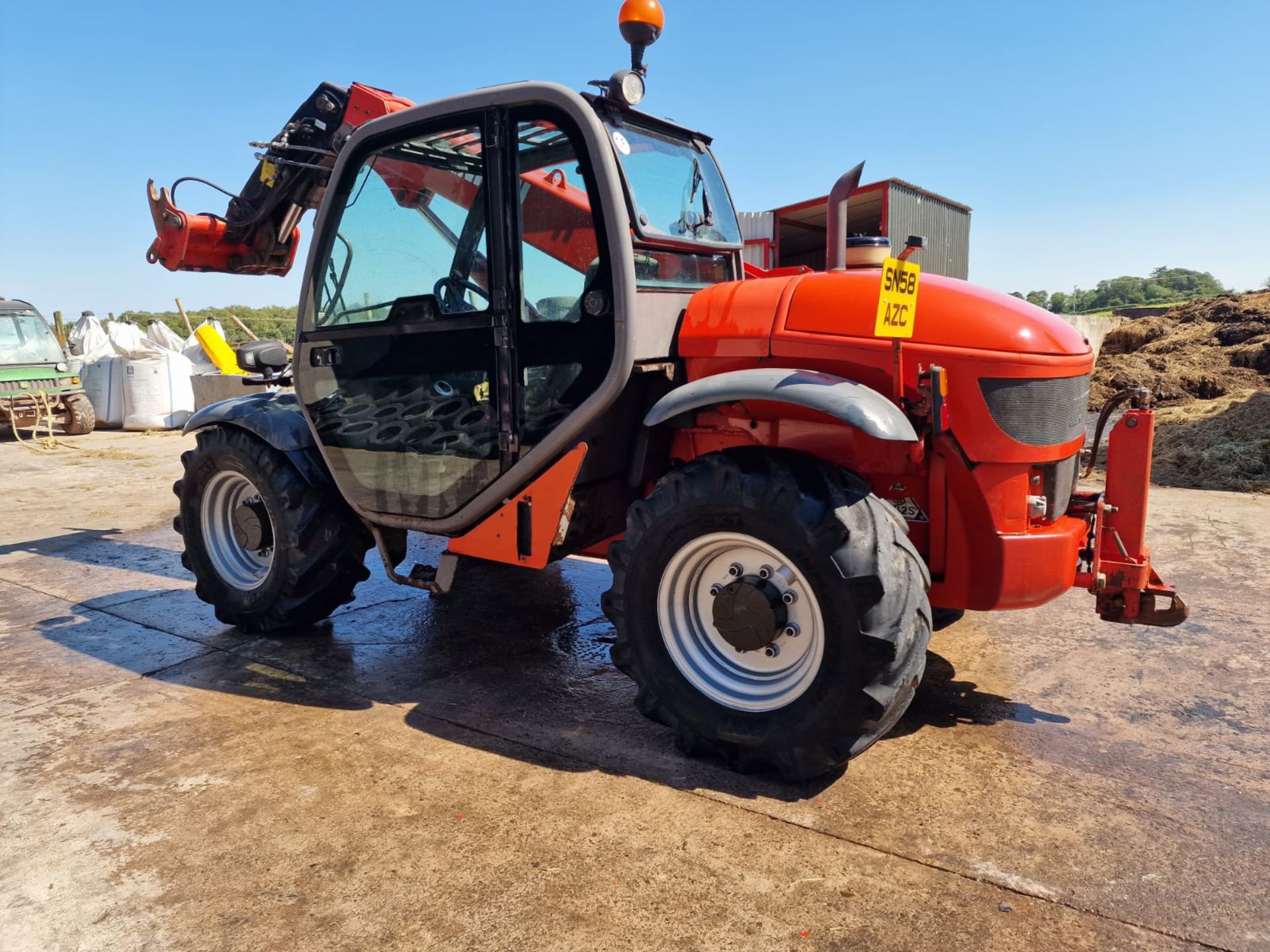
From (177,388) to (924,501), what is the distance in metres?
14.8

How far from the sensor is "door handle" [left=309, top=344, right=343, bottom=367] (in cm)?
408

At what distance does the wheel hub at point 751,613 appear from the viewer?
295cm

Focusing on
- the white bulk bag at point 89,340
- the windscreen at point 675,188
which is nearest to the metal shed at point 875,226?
the windscreen at point 675,188

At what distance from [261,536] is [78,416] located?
12162 millimetres

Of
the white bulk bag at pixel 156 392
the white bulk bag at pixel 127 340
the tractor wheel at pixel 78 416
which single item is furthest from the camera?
the white bulk bag at pixel 127 340

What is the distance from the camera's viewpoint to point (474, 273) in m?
3.61

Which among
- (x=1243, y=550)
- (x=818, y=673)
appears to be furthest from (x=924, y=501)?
(x=1243, y=550)

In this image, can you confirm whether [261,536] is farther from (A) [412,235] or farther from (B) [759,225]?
(B) [759,225]

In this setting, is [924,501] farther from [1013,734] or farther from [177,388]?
[177,388]

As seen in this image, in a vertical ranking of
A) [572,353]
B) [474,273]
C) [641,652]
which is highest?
[474,273]

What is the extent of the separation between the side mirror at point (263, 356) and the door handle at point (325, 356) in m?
0.39

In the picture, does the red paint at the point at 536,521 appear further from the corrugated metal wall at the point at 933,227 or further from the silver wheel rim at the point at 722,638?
the corrugated metal wall at the point at 933,227

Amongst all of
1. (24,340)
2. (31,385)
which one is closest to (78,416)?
(31,385)

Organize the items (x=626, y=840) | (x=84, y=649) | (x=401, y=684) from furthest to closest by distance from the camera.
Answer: (x=84, y=649)
(x=401, y=684)
(x=626, y=840)
